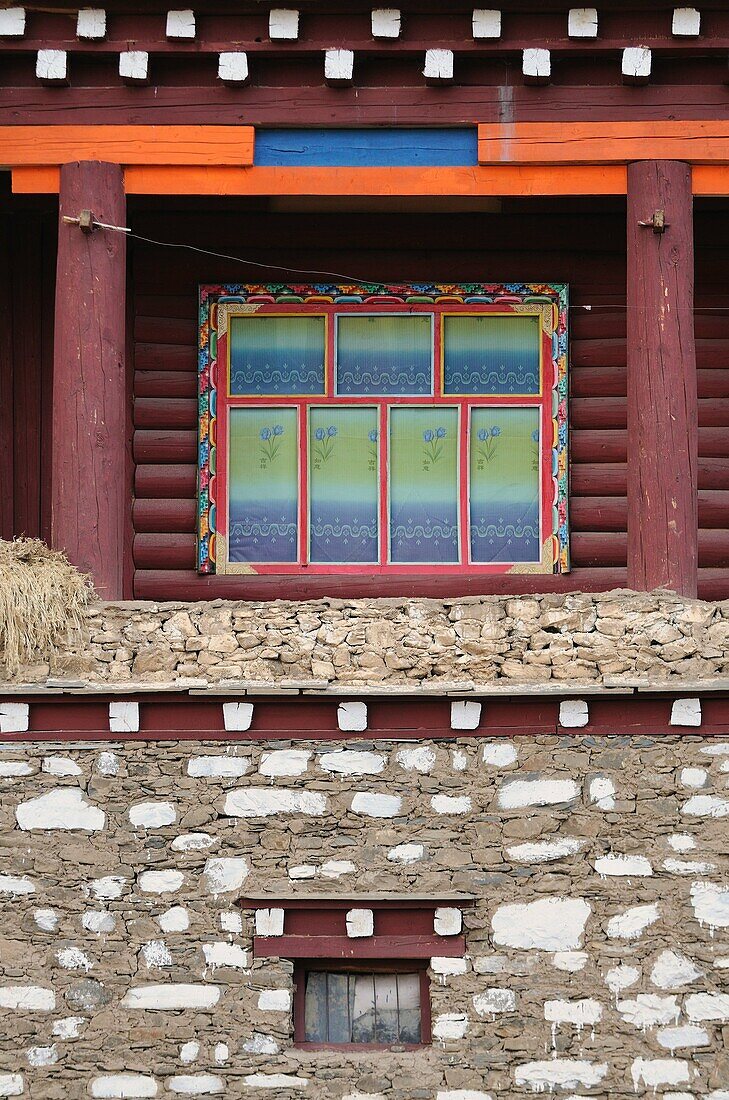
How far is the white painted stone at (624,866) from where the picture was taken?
7797 mm

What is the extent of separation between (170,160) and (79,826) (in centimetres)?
379

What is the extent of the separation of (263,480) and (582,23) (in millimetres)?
3445

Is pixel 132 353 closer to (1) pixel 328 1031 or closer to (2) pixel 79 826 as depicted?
(2) pixel 79 826

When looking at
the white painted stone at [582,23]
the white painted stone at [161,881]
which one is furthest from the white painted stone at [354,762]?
the white painted stone at [582,23]

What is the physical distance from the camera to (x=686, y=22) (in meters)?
9.06

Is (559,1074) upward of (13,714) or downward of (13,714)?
downward

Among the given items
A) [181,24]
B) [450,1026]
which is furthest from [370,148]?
[450,1026]

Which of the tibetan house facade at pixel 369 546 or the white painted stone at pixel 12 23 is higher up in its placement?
the white painted stone at pixel 12 23

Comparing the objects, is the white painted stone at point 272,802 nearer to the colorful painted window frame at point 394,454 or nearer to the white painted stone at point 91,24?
the colorful painted window frame at point 394,454

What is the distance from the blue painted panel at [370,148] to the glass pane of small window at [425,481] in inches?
72.0

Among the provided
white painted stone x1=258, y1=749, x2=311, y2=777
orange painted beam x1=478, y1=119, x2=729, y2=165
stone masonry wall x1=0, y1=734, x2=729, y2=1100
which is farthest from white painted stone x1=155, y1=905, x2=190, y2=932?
orange painted beam x1=478, y1=119, x2=729, y2=165

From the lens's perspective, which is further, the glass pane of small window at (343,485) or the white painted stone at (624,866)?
the glass pane of small window at (343,485)

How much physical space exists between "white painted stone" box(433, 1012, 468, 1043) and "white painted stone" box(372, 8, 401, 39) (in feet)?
17.4

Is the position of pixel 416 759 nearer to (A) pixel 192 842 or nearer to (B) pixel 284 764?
(B) pixel 284 764
